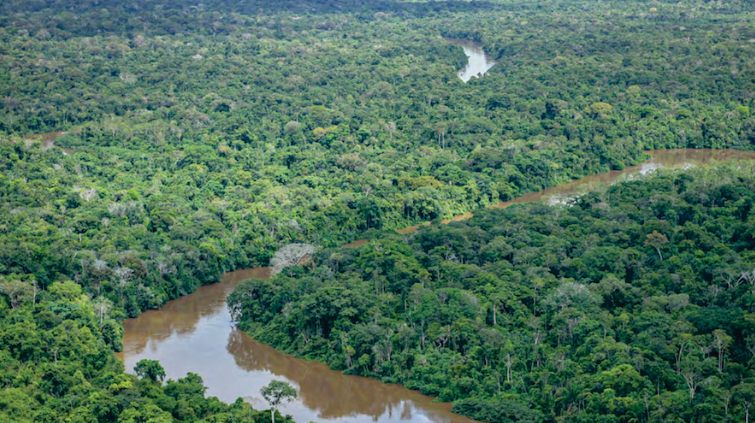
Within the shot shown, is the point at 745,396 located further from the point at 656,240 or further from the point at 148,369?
the point at 148,369

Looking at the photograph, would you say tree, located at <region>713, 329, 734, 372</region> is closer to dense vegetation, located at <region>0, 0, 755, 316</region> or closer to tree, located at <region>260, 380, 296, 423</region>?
tree, located at <region>260, 380, 296, 423</region>

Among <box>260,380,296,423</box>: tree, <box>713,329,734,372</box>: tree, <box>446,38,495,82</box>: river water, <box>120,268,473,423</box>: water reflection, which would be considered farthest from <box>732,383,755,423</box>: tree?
<box>446,38,495,82</box>: river water

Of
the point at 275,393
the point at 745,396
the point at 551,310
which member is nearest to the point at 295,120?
the point at 551,310

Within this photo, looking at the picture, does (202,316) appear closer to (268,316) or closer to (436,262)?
(268,316)

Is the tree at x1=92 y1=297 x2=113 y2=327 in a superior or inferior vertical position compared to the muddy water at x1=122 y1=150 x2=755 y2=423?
superior

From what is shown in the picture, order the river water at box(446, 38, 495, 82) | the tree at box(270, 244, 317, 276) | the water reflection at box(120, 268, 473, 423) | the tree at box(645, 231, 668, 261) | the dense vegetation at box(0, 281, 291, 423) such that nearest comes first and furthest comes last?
1. the dense vegetation at box(0, 281, 291, 423)
2. the water reflection at box(120, 268, 473, 423)
3. the tree at box(645, 231, 668, 261)
4. the tree at box(270, 244, 317, 276)
5. the river water at box(446, 38, 495, 82)

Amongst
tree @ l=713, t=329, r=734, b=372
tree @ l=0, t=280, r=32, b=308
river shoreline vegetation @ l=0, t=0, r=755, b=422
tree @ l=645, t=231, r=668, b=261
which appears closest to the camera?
tree @ l=713, t=329, r=734, b=372
